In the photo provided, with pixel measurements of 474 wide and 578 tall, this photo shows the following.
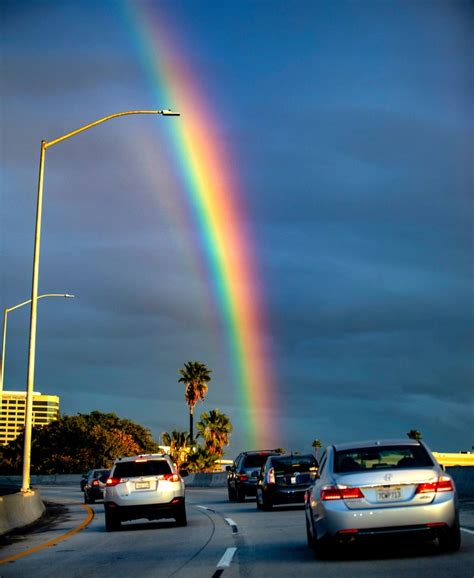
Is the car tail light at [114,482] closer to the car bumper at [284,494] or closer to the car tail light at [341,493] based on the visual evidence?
the car bumper at [284,494]

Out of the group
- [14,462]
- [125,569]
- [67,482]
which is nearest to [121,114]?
[125,569]

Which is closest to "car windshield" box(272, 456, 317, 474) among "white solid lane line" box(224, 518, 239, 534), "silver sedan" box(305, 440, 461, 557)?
"white solid lane line" box(224, 518, 239, 534)

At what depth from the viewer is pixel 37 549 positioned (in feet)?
56.6

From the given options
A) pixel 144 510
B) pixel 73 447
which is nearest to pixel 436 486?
pixel 144 510

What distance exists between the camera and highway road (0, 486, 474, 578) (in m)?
12.2

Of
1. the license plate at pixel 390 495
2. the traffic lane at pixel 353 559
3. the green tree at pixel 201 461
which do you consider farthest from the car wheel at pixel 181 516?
the green tree at pixel 201 461

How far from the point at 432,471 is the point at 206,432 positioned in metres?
88.6

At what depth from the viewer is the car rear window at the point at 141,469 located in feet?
74.3

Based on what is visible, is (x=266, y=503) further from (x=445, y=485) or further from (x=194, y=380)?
(x=194, y=380)

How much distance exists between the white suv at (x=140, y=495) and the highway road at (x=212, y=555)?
42 cm

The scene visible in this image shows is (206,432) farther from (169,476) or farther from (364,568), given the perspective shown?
(364,568)

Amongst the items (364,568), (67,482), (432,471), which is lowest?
(364,568)

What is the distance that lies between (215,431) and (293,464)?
7477cm

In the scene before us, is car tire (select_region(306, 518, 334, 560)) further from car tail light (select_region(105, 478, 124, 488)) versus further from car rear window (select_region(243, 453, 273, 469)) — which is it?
car rear window (select_region(243, 453, 273, 469))
